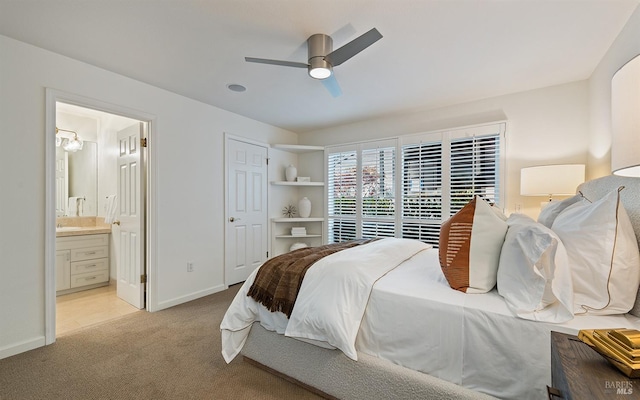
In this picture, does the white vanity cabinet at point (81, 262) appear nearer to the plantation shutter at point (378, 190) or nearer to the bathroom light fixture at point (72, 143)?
the bathroom light fixture at point (72, 143)

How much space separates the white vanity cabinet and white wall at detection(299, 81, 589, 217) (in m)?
5.12

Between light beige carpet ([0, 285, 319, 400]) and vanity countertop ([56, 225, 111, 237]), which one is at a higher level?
vanity countertop ([56, 225, 111, 237])

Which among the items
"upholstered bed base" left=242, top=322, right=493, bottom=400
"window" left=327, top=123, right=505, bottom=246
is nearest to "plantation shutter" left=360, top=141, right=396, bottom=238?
"window" left=327, top=123, right=505, bottom=246

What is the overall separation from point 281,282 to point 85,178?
14.4 ft

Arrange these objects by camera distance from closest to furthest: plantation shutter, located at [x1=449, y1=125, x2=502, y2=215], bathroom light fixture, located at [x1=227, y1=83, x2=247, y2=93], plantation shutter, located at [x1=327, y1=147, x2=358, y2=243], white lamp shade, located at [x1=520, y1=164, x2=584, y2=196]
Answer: white lamp shade, located at [x1=520, y1=164, x2=584, y2=196] < bathroom light fixture, located at [x1=227, y1=83, x2=247, y2=93] < plantation shutter, located at [x1=449, y1=125, x2=502, y2=215] < plantation shutter, located at [x1=327, y1=147, x2=358, y2=243]

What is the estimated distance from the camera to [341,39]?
2201mm

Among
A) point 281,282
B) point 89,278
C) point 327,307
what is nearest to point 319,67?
point 281,282

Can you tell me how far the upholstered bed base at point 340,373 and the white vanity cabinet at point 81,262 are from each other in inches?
133

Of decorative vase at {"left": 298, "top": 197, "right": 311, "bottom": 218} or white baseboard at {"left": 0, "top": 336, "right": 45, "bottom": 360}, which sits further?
decorative vase at {"left": 298, "top": 197, "right": 311, "bottom": 218}

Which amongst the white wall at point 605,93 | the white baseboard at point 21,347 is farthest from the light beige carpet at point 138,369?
the white wall at point 605,93

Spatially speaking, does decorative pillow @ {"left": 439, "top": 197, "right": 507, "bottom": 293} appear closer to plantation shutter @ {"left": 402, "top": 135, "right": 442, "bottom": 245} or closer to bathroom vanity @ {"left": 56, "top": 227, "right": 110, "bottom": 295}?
plantation shutter @ {"left": 402, "top": 135, "right": 442, "bottom": 245}

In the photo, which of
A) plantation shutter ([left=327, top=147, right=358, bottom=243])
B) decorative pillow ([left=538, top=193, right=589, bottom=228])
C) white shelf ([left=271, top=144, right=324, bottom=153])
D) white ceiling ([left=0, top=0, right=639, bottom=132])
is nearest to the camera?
decorative pillow ([left=538, top=193, right=589, bottom=228])

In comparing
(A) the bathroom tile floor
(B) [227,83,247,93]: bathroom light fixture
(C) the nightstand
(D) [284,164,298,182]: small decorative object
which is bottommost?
(A) the bathroom tile floor

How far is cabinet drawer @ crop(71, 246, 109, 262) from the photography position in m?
3.91
